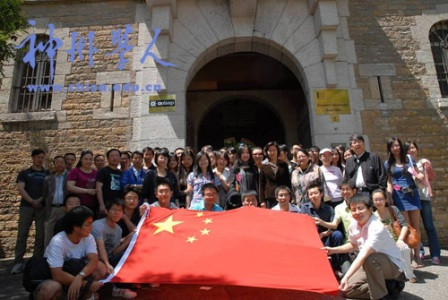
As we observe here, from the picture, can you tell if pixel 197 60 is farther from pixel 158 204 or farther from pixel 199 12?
pixel 158 204

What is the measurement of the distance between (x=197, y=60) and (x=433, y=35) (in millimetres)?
5379

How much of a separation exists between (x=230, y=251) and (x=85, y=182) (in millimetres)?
2636

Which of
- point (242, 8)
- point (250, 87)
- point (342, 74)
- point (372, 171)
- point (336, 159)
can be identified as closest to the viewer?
point (372, 171)

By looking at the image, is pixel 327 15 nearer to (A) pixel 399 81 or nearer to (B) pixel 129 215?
(A) pixel 399 81

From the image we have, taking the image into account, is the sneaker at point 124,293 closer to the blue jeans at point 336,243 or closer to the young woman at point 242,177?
the young woman at point 242,177

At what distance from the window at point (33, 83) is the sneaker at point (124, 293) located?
527cm

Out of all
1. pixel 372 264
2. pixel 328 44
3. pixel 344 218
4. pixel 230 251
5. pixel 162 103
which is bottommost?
pixel 372 264

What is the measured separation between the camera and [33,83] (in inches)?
295

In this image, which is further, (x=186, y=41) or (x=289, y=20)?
(x=289, y=20)

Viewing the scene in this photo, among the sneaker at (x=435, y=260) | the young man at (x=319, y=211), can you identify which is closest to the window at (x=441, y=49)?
the sneaker at (x=435, y=260)

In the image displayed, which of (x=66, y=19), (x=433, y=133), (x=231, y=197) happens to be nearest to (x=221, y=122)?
(x=66, y=19)

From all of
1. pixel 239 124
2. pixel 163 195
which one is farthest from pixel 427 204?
pixel 239 124

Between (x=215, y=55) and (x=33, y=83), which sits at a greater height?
(x=215, y=55)

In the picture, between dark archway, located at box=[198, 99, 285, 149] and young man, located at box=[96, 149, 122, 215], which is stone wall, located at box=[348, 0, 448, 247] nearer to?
dark archway, located at box=[198, 99, 285, 149]
